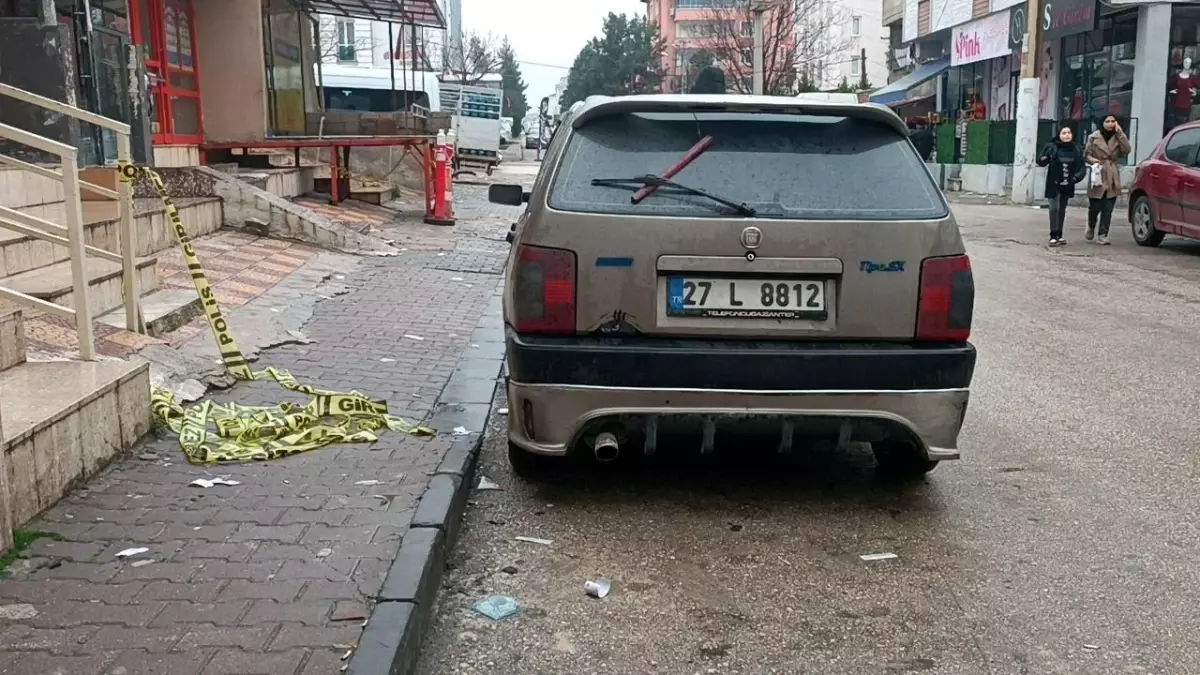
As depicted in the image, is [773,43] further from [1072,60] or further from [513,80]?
[513,80]

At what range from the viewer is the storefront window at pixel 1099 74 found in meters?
25.2

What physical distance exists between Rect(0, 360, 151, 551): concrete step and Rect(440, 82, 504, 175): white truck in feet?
99.0

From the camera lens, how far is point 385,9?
19.7 meters

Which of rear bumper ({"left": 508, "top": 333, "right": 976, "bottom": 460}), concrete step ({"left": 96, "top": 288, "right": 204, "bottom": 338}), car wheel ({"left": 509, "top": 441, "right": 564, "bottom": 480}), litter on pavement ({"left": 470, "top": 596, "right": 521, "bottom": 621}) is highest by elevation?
rear bumper ({"left": 508, "top": 333, "right": 976, "bottom": 460})

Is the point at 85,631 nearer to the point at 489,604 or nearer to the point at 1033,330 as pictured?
the point at 489,604

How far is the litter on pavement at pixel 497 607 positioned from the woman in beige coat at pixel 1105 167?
1395 cm

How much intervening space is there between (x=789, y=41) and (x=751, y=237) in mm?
54019

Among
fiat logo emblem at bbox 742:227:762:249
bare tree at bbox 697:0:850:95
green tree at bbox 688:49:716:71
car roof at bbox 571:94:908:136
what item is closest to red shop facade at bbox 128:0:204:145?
car roof at bbox 571:94:908:136

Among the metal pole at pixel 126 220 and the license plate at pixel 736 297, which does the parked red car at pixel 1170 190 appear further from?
the metal pole at pixel 126 220

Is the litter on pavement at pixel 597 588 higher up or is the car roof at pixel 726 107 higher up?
the car roof at pixel 726 107

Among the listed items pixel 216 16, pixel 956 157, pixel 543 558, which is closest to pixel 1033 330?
pixel 543 558

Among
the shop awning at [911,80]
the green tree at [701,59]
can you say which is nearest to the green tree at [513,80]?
the green tree at [701,59]

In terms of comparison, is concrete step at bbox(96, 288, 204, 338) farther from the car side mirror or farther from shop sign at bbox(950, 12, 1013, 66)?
shop sign at bbox(950, 12, 1013, 66)

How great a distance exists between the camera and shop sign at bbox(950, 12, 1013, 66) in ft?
97.1
